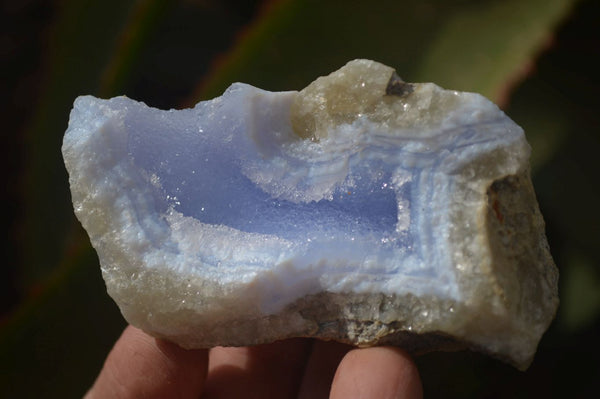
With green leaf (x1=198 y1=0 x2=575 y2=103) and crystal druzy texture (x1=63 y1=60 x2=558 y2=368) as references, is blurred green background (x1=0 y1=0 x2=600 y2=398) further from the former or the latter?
crystal druzy texture (x1=63 y1=60 x2=558 y2=368)

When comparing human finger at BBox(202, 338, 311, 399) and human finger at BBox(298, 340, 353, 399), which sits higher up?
human finger at BBox(298, 340, 353, 399)

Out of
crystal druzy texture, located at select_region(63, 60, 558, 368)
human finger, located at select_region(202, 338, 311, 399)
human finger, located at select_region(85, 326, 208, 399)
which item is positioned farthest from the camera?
human finger, located at select_region(202, 338, 311, 399)

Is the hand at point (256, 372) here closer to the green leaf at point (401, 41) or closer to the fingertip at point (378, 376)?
the fingertip at point (378, 376)

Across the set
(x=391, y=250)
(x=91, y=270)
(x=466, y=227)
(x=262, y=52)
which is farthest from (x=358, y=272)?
(x=91, y=270)

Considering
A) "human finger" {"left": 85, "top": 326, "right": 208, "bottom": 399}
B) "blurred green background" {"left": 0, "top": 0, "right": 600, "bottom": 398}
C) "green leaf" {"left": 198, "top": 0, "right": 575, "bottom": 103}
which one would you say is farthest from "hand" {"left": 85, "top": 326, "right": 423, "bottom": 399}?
"green leaf" {"left": 198, "top": 0, "right": 575, "bottom": 103}

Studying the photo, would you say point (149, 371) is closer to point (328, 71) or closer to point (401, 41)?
point (328, 71)

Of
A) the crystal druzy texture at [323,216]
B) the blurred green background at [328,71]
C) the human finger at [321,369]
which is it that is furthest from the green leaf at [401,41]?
the human finger at [321,369]


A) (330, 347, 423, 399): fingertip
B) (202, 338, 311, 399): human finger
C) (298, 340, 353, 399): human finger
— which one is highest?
(330, 347, 423, 399): fingertip

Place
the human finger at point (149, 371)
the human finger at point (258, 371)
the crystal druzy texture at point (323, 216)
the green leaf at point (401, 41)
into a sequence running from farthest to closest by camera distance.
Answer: the green leaf at point (401, 41) → the human finger at point (258, 371) → the human finger at point (149, 371) → the crystal druzy texture at point (323, 216)
